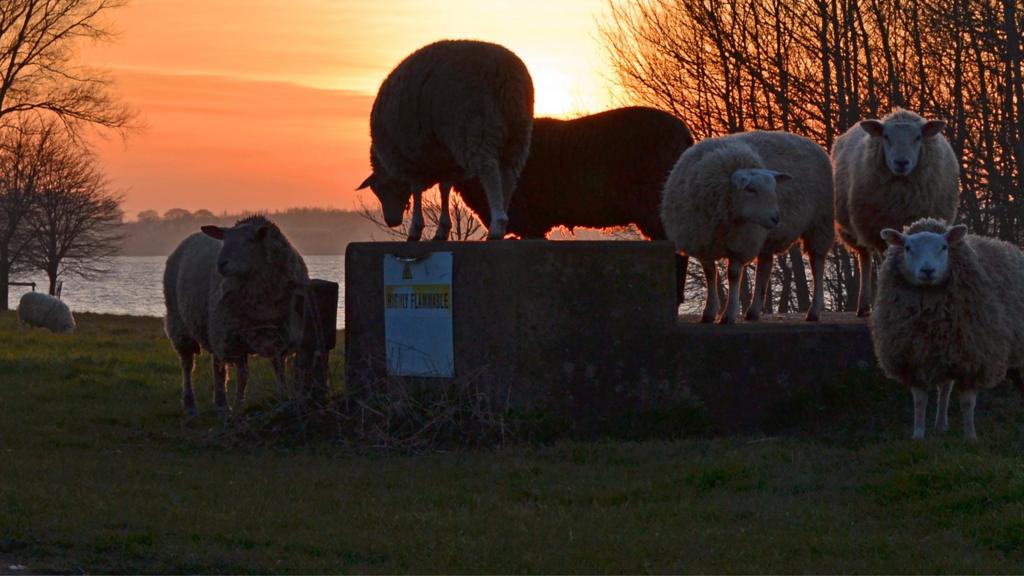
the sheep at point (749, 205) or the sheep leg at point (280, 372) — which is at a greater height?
the sheep at point (749, 205)

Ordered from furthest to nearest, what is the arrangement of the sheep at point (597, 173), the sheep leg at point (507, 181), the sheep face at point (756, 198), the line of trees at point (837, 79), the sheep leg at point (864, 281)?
the line of trees at point (837, 79) < the sheep at point (597, 173) < the sheep leg at point (864, 281) < the sheep leg at point (507, 181) < the sheep face at point (756, 198)

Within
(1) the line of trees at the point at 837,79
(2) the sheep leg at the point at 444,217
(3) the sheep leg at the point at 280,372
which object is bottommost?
(3) the sheep leg at the point at 280,372

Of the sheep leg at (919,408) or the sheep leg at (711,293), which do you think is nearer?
the sheep leg at (919,408)

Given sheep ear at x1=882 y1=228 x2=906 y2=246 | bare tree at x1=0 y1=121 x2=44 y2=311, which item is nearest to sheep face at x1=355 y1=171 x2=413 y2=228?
sheep ear at x1=882 y1=228 x2=906 y2=246

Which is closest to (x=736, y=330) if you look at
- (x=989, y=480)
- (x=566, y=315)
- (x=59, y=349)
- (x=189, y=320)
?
(x=566, y=315)

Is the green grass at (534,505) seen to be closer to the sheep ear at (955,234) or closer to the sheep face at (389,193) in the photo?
the sheep ear at (955,234)

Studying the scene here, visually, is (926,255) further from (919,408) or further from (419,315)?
(419,315)

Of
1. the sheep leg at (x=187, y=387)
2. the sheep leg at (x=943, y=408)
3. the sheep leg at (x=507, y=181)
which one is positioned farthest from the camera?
the sheep leg at (x=187, y=387)

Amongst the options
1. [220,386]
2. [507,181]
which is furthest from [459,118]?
[220,386]

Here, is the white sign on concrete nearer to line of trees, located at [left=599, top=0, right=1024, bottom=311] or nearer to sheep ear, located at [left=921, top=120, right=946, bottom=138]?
sheep ear, located at [left=921, top=120, right=946, bottom=138]

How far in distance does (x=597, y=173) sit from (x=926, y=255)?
14.5ft

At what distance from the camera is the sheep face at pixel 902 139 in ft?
35.4

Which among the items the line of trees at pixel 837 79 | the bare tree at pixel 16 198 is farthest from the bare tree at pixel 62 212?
the line of trees at pixel 837 79

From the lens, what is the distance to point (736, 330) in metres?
10.8
